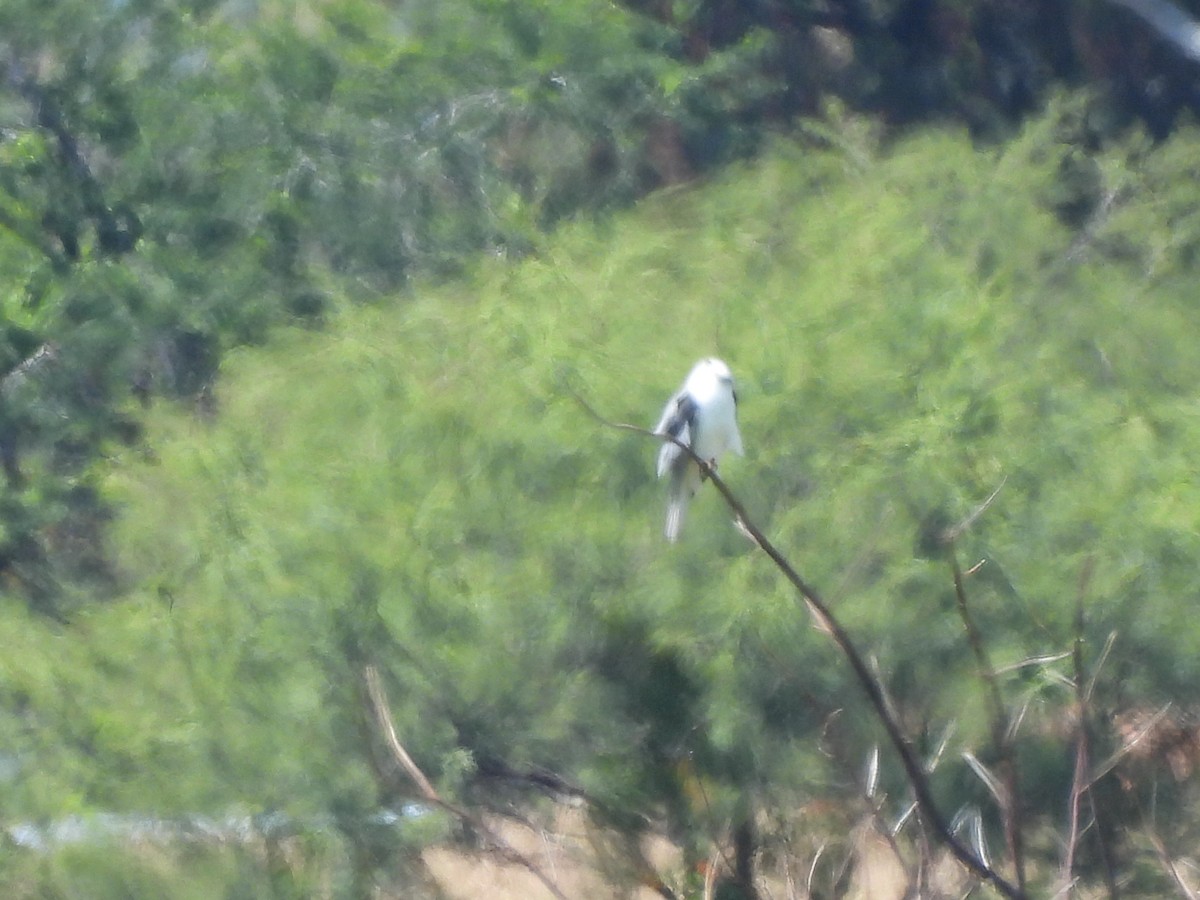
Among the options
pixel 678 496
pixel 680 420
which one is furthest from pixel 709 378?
pixel 678 496

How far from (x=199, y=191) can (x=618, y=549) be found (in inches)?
317

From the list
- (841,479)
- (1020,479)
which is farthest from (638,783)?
(1020,479)

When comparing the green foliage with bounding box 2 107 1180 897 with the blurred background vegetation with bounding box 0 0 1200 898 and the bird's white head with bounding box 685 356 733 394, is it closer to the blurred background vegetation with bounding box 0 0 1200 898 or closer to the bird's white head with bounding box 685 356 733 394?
the blurred background vegetation with bounding box 0 0 1200 898

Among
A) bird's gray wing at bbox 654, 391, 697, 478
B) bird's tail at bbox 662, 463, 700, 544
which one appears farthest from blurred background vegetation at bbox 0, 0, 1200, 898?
bird's gray wing at bbox 654, 391, 697, 478

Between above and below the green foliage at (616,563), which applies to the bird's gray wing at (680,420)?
above

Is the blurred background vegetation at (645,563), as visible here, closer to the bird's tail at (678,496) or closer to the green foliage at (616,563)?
the green foliage at (616,563)

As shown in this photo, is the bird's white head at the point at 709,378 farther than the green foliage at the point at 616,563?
No

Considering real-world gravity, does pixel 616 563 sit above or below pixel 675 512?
below

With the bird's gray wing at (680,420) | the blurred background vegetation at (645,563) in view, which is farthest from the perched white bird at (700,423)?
the blurred background vegetation at (645,563)

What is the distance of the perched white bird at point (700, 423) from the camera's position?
704cm

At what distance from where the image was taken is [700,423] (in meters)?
7.04

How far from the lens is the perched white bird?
277 inches

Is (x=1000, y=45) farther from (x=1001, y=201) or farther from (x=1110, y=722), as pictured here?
(x=1110, y=722)

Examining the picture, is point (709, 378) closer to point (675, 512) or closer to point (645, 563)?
point (675, 512)
